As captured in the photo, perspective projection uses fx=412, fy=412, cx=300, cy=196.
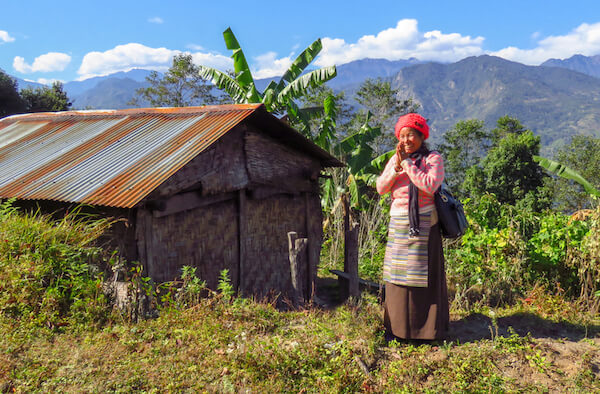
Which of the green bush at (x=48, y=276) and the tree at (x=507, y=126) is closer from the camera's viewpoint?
the green bush at (x=48, y=276)

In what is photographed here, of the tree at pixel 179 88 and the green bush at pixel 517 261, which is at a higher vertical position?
the tree at pixel 179 88

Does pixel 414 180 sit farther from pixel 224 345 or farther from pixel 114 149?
pixel 114 149

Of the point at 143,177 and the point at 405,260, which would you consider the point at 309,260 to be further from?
the point at 143,177

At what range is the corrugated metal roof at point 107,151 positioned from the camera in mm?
4789

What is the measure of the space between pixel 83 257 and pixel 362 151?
8.27 metres

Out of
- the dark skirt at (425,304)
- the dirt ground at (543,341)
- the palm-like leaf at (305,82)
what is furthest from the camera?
the palm-like leaf at (305,82)

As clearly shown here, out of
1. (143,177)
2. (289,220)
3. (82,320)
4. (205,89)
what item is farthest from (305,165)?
(205,89)

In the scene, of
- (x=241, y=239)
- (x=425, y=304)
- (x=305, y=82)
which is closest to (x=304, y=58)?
(x=305, y=82)

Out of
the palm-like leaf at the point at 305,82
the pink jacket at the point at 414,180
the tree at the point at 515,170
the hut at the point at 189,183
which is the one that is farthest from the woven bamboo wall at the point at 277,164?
the tree at the point at 515,170

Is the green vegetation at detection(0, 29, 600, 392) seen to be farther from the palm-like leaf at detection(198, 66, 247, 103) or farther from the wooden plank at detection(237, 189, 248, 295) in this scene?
the palm-like leaf at detection(198, 66, 247, 103)

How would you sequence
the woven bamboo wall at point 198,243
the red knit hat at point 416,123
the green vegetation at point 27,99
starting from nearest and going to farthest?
1. the red knit hat at point 416,123
2. the woven bamboo wall at point 198,243
3. the green vegetation at point 27,99

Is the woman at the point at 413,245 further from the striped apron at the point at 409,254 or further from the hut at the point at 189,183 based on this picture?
the hut at the point at 189,183

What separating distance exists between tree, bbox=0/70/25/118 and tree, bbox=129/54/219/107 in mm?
8529

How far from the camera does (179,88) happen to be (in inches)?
1262
